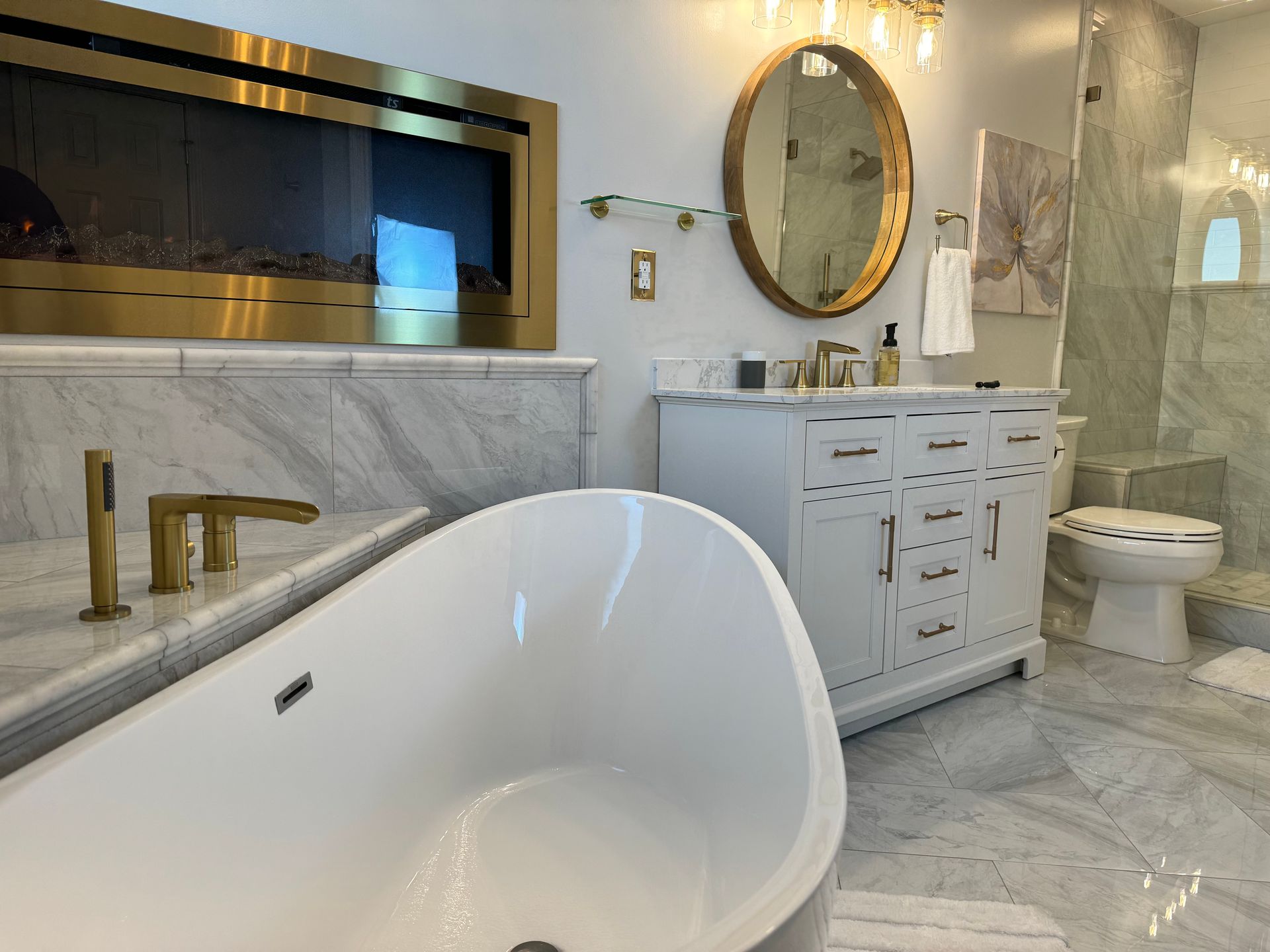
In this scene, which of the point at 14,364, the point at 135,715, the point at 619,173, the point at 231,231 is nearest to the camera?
the point at 135,715

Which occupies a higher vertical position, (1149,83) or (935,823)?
(1149,83)

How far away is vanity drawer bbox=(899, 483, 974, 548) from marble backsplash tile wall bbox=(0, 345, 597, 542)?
2.74 feet

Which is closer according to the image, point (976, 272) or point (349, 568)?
point (349, 568)

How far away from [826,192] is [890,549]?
3.76 ft

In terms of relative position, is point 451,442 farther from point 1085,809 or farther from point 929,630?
point 1085,809

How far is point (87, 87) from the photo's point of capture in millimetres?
1470

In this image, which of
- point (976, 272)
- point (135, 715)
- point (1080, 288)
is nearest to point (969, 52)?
point (976, 272)

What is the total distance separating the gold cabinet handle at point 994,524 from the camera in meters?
2.44

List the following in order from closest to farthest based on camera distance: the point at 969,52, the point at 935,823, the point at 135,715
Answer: the point at 135,715 < the point at 935,823 < the point at 969,52

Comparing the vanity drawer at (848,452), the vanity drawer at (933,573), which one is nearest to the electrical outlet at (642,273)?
the vanity drawer at (848,452)

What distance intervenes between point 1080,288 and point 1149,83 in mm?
960

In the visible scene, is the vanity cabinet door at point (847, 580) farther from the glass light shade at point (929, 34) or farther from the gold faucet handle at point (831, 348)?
the glass light shade at point (929, 34)

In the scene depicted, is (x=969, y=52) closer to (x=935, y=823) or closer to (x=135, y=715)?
(x=935, y=823)

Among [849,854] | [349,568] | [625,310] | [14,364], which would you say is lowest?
[849,854]
